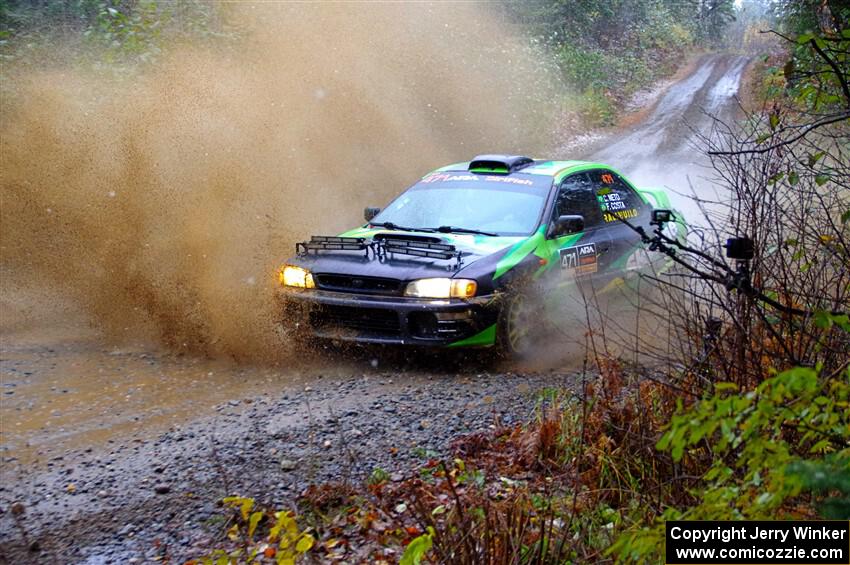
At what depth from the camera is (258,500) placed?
4770mm

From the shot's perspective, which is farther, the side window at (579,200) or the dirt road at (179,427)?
the side window at (579,200)

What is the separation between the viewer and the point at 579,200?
8703 millimetres

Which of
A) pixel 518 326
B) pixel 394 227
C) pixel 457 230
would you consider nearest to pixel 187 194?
pixel 394 227

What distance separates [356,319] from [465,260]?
41.9 inches

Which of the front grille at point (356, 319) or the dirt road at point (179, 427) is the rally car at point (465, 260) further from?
the dirt road at point (179, 427)

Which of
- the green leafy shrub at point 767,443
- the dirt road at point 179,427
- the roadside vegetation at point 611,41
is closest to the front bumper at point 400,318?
the dirt road at point 179,427

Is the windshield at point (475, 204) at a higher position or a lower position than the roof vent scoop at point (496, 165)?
lower

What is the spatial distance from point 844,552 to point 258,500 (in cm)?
305

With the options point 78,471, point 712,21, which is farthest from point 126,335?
point 712,21

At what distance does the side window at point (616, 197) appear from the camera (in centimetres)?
904

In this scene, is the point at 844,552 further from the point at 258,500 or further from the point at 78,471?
the point at 78,471

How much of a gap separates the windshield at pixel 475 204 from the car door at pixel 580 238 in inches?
10.0

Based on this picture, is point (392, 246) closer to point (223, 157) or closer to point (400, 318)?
point (400, 318)

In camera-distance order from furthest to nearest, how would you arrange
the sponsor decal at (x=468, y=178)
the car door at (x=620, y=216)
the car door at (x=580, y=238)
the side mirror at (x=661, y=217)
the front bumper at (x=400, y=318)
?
1. the car door at (x=620, y=216)
2. the sponsor decal at (x=468, y=178)
3. the car door at (x=580, y=238)
4. the front bumper at (x=400, y=318)
5. the side mirror at (x=661, y=217)
